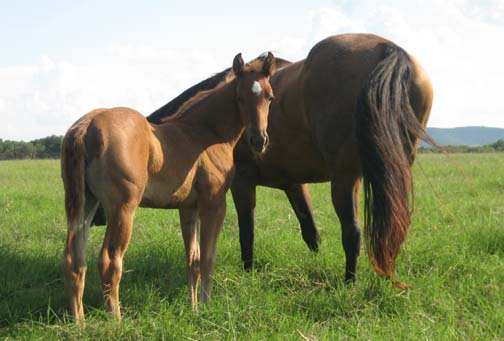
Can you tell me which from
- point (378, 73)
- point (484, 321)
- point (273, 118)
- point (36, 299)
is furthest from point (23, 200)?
point (484, 321)

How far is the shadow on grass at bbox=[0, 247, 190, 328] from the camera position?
4168 millimetres

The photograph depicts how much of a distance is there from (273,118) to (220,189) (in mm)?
1063

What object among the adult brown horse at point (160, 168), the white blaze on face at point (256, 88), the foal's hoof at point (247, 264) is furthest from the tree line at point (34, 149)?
the white blaze on face at point (256, 88)

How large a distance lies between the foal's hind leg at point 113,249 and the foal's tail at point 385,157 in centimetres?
162

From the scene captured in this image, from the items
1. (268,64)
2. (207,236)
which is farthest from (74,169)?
(268,64)

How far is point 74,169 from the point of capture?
3.59 metres

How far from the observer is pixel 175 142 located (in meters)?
4.22

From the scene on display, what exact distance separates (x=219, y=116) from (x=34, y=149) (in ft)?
122

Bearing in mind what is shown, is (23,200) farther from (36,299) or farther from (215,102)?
(215,102)

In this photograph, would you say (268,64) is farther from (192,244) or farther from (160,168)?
(192,244)

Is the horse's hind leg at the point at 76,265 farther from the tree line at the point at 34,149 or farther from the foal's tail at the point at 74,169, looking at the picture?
the tree line at the point at 34,149

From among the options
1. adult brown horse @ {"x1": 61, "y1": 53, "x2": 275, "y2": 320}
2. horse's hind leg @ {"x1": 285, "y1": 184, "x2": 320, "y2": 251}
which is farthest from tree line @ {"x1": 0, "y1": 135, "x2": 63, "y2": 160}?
adult brown horse @ {"x1": 61, "y1": 53, "x2": 275, "y2": 320}

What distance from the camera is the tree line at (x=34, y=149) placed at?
38.2m

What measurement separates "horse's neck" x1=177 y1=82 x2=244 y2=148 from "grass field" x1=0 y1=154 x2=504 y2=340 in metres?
1.18
